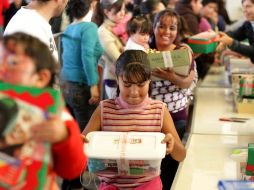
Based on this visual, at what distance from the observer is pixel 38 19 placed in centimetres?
204

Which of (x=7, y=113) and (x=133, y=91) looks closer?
(x=7, y=113)

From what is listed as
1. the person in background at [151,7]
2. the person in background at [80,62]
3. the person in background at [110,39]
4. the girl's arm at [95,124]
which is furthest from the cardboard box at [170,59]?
the person in background at [151,7]

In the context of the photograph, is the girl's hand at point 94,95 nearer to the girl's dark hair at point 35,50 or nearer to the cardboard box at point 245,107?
the cardboard box at point 245,107

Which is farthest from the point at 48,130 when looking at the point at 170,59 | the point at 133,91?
the point at 170,59

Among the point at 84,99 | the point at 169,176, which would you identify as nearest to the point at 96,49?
the point at 84,99

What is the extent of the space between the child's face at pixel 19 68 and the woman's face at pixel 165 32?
1.90m

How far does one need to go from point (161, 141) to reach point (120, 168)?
6.8 inches

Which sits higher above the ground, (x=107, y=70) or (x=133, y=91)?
(x=133, y=91)

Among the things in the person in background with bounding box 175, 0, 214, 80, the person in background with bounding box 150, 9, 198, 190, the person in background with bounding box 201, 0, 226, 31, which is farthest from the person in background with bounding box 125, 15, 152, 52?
the person in background with bounding box 201, 0, 226, 31

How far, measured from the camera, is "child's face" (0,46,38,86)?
112cm

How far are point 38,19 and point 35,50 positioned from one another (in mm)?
929

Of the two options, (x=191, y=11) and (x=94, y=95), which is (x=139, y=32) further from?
(x=191, y=11)

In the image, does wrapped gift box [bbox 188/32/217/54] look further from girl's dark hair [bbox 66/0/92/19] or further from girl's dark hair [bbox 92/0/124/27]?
girl's dark hair [bbox 66/0/92/19]

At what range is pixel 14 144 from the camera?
112 centimetres
